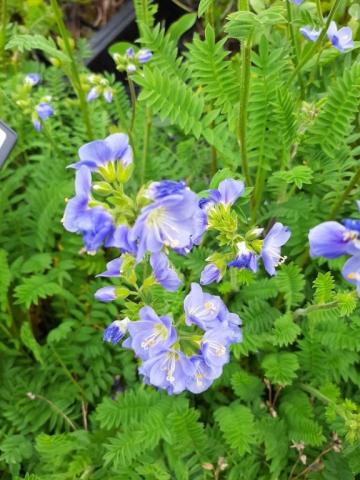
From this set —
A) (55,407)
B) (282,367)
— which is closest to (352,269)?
(282,367)

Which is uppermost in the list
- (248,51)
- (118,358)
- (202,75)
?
→ (248,51)

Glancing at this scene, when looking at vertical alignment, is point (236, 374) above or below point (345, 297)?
below

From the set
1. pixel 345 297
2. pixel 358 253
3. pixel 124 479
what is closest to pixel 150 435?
pixel 124 479

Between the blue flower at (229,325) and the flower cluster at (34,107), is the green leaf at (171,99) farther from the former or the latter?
the blue flower at (229,325)

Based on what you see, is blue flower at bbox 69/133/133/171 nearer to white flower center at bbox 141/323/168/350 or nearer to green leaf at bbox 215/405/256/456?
white flower center at bbox 141/323/168/350

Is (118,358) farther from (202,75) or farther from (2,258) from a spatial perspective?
(202,75)

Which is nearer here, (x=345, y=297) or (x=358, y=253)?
(x=358, y=253)

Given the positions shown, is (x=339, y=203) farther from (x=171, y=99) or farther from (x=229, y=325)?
(x=229, y=325)
